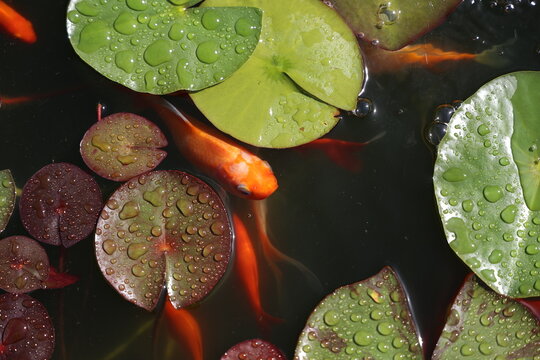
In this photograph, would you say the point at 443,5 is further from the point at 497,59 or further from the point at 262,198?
the point at 262,198

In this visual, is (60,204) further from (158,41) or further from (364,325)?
(364,325)

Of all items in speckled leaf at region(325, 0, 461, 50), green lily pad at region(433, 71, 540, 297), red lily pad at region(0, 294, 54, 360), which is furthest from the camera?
red lily pad at region(0, 294, 54, 360)

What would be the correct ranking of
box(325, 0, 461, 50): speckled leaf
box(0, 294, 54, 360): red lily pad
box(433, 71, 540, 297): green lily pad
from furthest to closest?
box(0, 294, 54, 360): red lily pad, box(325, 0, 461, 50): speckled leaf, box(433, 71, 540, 297): green lily pad

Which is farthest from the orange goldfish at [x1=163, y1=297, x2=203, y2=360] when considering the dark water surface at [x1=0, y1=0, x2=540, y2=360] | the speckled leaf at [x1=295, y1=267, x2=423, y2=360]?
the speckled leaf at [x1=295, y1=267, x2=423, y2=360]

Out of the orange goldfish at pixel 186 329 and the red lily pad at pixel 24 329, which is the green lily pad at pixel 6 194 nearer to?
the red lily pad at pixel 24 329

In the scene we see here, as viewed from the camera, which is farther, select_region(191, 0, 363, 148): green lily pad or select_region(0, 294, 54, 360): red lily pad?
select_region(0, 294, 54, 360): red lily pad

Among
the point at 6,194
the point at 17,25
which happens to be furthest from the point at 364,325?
the point at 17,25

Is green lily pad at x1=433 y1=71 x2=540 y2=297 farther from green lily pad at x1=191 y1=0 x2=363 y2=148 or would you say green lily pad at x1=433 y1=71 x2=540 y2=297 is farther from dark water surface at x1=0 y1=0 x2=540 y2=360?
green lily pad at x1=191 y1=0 x2=363 y2=148
